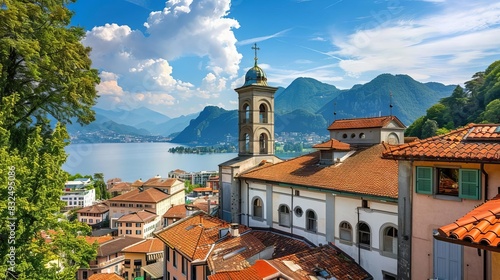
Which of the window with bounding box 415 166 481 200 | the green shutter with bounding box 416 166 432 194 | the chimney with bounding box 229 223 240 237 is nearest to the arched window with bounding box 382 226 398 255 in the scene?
the green shutter with bounding box 416 166 432 194

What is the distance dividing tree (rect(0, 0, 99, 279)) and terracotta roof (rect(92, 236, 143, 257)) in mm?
37965

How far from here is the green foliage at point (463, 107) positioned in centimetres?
5497

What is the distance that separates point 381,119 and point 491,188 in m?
11.3

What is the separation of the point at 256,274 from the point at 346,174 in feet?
25.6

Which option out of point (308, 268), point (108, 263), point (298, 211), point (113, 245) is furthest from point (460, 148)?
point (113, 245)

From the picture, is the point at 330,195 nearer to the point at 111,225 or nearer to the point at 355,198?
the point at 355,198

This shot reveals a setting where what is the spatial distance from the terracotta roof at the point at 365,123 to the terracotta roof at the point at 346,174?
54.9 inches

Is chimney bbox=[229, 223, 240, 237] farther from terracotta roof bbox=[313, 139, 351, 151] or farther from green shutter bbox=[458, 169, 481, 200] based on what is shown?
green shutter bbox=[458, 169, 481, 200]

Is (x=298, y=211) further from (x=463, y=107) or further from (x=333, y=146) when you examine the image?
(x=463, y=107)

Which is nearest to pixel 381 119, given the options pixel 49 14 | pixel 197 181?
pixel 49 14

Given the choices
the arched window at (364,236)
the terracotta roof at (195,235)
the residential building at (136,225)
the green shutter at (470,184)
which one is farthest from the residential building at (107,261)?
the green shutter at (470,184)

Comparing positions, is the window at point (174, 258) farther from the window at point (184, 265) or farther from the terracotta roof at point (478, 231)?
the terracotta roof at point (478, 231)

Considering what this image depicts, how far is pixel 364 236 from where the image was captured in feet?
48.9

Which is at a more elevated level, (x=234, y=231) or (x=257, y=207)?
(x=257, y=207)
